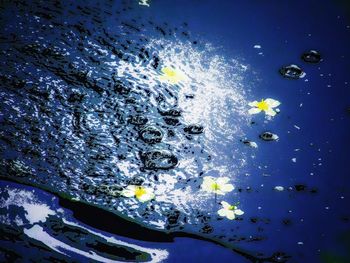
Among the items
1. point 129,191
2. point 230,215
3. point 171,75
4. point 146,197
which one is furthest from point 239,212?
point 171,75

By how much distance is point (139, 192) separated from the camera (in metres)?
1.79

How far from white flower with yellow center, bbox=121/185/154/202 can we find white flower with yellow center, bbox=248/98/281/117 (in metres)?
0.95

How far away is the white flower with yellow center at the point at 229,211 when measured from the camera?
1757 millimetres

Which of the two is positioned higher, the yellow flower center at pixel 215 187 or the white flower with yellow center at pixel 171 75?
the white flower with yellow center at pixel 171 75

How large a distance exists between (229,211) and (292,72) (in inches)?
50.8

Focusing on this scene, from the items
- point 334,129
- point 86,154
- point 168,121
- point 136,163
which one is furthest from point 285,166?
point 86,154

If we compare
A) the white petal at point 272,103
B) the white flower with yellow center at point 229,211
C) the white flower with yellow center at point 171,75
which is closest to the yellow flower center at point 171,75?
the white flower with yellow center at point 171,75

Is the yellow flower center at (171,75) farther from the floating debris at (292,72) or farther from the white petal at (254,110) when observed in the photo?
the floating debris at (292,72)

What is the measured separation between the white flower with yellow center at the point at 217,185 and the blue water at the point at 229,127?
40mm

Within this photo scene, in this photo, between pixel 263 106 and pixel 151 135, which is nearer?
pixel 151 135

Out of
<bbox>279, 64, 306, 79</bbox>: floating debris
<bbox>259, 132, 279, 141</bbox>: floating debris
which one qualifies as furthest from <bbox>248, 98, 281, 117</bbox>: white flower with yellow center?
<bbox>279, 64, 306, 79</bbox>: floating debris

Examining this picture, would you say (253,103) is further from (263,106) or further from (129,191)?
(129,191)

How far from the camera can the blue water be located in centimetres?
172

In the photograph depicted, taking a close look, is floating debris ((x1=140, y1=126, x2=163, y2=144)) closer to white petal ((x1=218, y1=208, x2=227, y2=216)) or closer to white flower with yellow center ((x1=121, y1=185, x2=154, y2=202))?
white flower with yellow center ((x1=121, y1=185, x2=154, y2=202))
